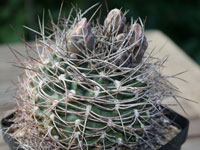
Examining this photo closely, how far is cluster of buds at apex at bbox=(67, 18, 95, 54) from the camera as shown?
1.89 feet

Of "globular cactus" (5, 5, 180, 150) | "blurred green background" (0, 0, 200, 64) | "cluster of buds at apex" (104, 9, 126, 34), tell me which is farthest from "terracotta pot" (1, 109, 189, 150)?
"blurred green background" (0, 0, 200, 64)

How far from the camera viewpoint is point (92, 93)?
563 mm

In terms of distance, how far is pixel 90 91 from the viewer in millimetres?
563

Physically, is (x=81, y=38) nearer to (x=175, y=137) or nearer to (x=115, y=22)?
(x=115, y=22)

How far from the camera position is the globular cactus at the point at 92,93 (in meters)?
0.56

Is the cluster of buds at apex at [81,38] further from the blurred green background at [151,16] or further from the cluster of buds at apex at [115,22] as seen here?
the blurred green background at [151,16]

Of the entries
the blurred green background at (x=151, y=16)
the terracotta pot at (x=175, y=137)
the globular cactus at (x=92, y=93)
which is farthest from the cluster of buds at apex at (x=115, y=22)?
the blurred green background at (x=151, y=16)

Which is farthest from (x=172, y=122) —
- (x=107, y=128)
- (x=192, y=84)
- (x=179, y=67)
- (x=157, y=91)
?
(x=179, y=67)

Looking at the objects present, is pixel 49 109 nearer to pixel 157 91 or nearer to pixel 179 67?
pixel 157 91

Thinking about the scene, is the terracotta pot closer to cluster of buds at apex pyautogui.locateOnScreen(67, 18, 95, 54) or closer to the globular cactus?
the globular cactus

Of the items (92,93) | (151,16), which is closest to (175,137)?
(92,93)

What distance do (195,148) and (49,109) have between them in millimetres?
397

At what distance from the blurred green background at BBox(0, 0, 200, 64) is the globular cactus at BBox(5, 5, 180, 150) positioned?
1.48 m

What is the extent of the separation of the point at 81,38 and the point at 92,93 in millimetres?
93
